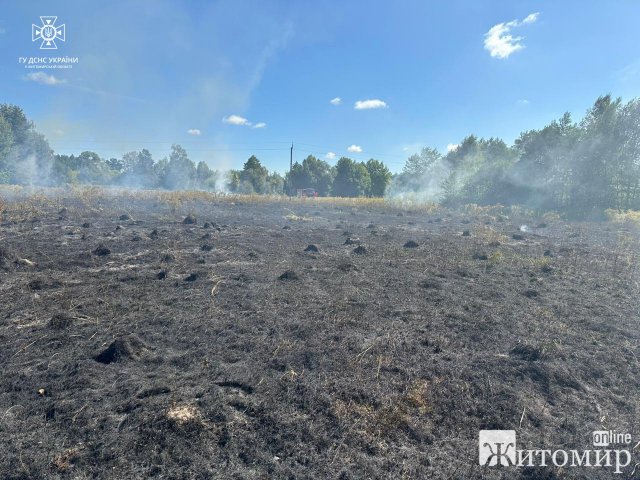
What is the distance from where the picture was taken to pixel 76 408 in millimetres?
3209

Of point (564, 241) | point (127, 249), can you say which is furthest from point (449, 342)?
point (564, 241)

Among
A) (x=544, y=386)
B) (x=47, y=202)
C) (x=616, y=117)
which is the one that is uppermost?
(x=616, y=117)

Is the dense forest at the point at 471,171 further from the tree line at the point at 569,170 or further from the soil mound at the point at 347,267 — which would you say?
the soil mound at the point at 347,267

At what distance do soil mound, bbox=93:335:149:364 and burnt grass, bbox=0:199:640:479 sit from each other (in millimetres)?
24

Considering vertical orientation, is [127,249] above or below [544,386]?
above

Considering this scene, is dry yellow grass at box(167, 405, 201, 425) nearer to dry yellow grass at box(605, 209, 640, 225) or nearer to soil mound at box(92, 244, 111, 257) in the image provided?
soil mound at box(92, 244, 111, 257)

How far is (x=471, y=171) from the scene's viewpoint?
37688 millimetres

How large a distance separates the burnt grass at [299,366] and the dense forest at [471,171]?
2252 centimetres

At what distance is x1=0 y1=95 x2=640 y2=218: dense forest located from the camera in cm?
2559

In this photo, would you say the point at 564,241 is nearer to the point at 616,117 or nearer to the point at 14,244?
the point at 616,117

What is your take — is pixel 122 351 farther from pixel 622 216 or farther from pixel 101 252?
pixel 622 216

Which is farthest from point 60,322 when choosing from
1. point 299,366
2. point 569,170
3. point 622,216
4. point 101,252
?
point 569,170

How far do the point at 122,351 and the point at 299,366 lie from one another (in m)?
2.20

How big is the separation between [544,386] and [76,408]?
4.91 meters
